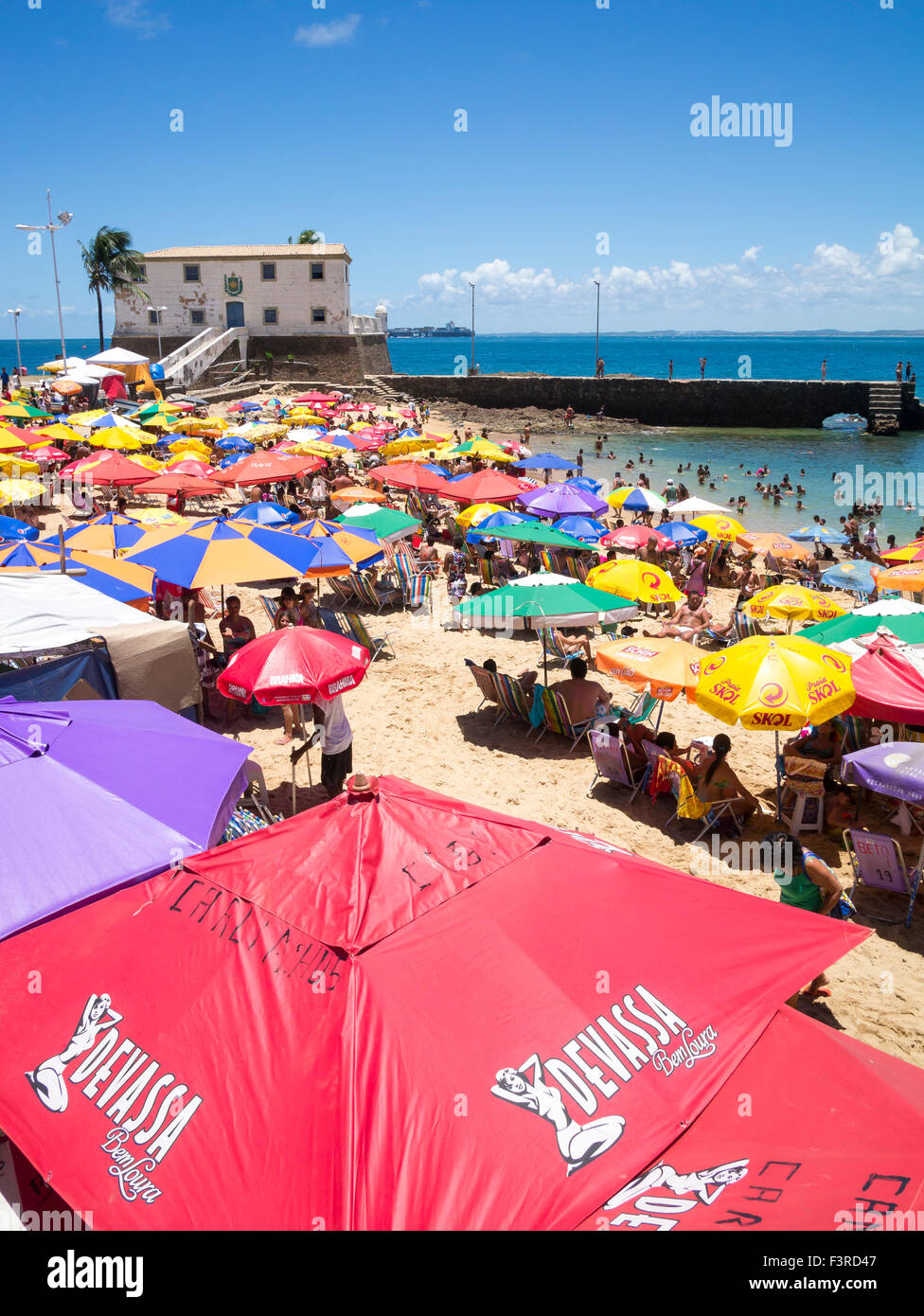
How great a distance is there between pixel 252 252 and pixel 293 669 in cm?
4841

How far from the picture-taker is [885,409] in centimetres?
4962

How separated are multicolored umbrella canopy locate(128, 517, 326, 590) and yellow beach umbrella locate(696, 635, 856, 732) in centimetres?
473

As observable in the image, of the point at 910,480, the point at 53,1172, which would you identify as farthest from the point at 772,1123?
the point at 910,480

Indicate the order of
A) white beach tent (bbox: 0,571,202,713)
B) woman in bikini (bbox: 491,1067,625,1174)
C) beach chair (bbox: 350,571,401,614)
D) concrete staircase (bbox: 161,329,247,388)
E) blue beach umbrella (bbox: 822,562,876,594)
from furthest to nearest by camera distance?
concrete staircase (bbox: 161,329,247,388) → blue beach umbrella (bbox: 822,562,876,594) → beach chair (bbox: 350,571,401,614) → white beach tent (bbox: 0,571,202,713) → woman in bikini (bbox: 491,1067,625,1174)

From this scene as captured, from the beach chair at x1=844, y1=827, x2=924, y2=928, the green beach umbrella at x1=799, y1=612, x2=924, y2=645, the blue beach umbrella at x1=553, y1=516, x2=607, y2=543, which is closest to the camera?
the beach chair at x1=844, y1=827, x2=924, y2=928

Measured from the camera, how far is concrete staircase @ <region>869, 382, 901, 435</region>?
4903cm

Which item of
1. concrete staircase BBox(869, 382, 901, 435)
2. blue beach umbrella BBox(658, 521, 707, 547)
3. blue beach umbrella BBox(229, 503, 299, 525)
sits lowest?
blue beach umbrella BBox(658, 521, 707, 547)

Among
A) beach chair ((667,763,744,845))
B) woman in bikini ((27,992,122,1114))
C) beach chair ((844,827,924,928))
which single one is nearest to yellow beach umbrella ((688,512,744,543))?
beach chair ((667,763,744,845))

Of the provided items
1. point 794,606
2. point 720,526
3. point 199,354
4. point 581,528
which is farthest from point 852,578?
point 199,354

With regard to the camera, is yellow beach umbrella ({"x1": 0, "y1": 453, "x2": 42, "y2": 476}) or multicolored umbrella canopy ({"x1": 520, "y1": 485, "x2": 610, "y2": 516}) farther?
yellow beach umbrella ({"x1": 0, "y1": 453, "x2": 42, "y2": 476})

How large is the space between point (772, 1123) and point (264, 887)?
1.94m

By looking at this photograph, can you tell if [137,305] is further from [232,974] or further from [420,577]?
[232,974]

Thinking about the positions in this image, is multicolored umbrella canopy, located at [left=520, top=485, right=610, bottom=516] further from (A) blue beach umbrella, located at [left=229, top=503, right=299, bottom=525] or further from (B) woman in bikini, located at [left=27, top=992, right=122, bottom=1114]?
(B) woman in bikini, located at [left=27, top=992, right=122, bottom=1114]

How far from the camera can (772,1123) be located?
8.87ft
